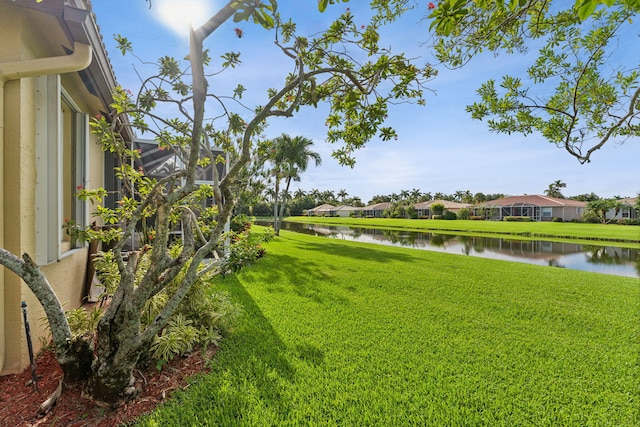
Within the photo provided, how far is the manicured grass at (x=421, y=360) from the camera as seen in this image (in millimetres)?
2344

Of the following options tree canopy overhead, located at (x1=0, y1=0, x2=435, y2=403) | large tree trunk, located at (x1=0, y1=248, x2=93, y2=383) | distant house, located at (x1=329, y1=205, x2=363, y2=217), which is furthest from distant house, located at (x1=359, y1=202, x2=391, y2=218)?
large tree trunk, located at (x1=0, y1=248, x2=93, y2=383)

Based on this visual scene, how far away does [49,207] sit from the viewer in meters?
2.89

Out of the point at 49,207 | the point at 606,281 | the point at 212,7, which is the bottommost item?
the point at 606,281

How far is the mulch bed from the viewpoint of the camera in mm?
2172

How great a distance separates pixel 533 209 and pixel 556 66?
5130 centimetres

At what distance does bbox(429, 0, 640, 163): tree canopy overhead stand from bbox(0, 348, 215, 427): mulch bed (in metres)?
5.02

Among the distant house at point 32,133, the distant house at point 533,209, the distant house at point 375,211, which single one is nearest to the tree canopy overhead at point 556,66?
the distant house at point 32,133

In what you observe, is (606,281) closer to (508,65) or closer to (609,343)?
(609,343)

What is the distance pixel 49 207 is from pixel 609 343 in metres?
7.00

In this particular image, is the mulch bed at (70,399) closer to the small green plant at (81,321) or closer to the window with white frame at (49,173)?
the small green plant at (81,321)

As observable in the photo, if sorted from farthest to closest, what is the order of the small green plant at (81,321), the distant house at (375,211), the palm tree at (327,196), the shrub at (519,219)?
1. the palm tree at (327,196)
2. the distant house at (375,211)
3. the shrub at (519,219)
4. the small green plant at (81,321)

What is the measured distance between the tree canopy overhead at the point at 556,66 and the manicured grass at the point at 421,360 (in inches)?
107

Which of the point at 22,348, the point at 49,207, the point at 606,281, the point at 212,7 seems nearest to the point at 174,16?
the point at 212,7

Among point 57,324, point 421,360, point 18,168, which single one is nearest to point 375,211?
point 421,360
